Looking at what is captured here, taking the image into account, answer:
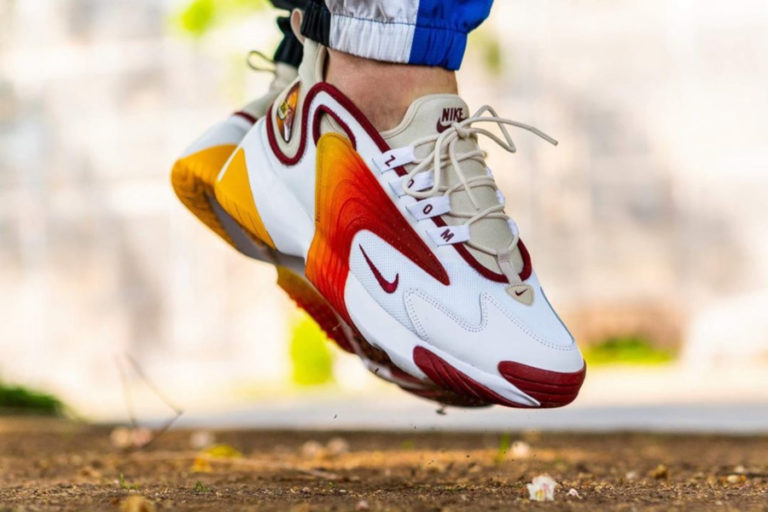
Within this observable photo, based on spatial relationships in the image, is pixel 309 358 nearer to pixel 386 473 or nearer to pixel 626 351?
pixel 626 351

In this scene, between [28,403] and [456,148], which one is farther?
[28,403]

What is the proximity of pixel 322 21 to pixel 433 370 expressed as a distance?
1.71 ft

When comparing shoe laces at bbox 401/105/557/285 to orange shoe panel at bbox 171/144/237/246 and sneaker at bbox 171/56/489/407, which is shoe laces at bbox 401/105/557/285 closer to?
sneaker at bbox 171/56/489/407

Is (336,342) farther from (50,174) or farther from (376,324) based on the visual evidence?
(50,174)

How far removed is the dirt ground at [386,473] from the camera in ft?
4.25

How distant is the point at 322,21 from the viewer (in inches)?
60.4

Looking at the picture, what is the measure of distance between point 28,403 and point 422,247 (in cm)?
438

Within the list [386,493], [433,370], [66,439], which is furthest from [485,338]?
[66,439]
